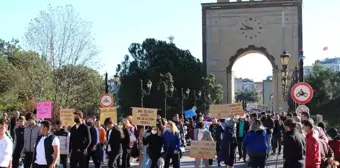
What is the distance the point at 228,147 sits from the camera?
17.9 meters

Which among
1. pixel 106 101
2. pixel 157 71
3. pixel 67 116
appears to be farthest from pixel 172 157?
pixel 157 71

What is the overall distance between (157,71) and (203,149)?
4387 centimetres

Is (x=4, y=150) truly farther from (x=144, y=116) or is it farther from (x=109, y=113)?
(x=109, y=113)

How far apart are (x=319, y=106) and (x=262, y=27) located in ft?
38.4

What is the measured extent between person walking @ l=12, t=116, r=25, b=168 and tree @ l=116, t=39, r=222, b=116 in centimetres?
4239

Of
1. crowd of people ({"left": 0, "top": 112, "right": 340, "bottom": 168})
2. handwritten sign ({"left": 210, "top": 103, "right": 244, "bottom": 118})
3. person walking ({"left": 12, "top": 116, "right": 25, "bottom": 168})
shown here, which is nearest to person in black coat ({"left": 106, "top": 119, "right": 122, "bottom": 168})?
crowd of people ({"left": 0, "top": 112, "right": 340, "bottom": 168})

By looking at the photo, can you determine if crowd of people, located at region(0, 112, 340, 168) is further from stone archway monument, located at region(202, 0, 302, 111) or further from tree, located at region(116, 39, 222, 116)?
stone archway monument, located at region(202, 0, 302, 111)

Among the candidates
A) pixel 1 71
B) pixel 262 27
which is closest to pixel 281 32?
pixel 262 27

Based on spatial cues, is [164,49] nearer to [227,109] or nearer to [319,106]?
[319,106]

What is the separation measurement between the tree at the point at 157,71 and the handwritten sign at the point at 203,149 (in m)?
41.6

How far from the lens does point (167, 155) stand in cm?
1573

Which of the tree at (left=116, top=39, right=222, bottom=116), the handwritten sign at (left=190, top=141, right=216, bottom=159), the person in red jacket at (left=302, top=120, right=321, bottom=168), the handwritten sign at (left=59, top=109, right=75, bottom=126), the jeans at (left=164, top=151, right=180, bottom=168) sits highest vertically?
the tree at (left=116, top=39, right=222, bottom=116)

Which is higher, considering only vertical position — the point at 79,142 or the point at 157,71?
the point at 157,71

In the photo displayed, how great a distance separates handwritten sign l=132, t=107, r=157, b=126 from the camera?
18.1 meters
